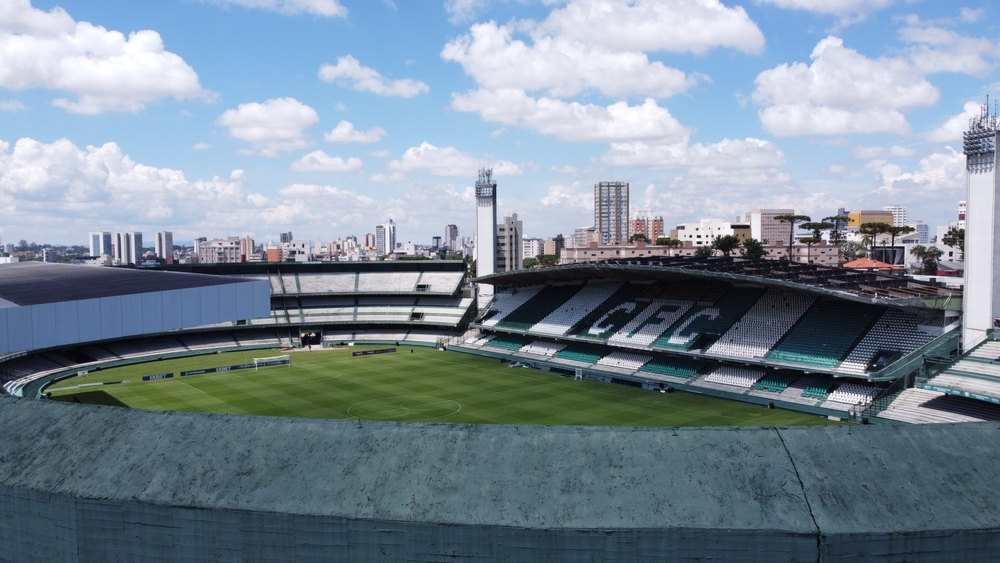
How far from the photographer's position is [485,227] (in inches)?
2726

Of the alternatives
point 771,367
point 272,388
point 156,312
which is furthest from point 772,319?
point 156,312

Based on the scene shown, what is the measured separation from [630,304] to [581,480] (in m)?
47.9

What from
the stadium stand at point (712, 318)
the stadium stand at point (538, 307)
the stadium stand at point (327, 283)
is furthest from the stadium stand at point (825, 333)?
the stadium stand at point (327, 283)

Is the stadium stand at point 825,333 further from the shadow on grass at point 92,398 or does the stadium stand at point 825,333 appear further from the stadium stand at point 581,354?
the shadow on grass at point 92,398

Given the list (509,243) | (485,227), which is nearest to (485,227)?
(485,227)

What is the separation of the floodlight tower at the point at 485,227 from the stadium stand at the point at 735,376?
31040mm

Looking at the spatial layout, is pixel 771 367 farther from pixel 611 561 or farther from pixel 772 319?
pixel 611 561

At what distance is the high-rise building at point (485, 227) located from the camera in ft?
226

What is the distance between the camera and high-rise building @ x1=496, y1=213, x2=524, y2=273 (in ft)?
514

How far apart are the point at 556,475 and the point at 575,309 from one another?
166 feet

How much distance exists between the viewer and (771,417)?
34938 mm

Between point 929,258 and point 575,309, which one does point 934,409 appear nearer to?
point 575,309

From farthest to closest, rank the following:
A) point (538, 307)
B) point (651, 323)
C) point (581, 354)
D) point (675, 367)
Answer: point (538, 307)
point (581, 354)
point (651, 323)
point (675, 367)

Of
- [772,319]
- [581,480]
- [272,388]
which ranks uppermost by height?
[581,480]
